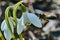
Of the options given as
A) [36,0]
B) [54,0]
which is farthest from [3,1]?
[54,0]

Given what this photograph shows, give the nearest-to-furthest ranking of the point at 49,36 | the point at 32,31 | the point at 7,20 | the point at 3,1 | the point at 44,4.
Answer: the point at 7,20 < the point at 32,31 < the point at 49,36 < the point at 3,1 < the point at 44,4

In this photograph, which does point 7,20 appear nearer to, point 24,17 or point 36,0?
point 24,17

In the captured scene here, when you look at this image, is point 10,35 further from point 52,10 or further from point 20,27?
point 52,10

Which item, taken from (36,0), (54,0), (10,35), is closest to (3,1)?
(36,0)

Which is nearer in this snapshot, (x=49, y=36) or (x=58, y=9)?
(x=49, y=36)

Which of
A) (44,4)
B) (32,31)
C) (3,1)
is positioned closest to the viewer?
(32,31)

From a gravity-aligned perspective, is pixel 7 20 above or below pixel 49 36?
above

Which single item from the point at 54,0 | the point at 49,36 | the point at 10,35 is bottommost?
the point at 49,36

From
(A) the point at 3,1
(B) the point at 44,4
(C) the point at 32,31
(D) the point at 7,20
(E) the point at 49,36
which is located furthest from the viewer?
(B) the point at 44,4

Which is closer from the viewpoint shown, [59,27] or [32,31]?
[32,31]
